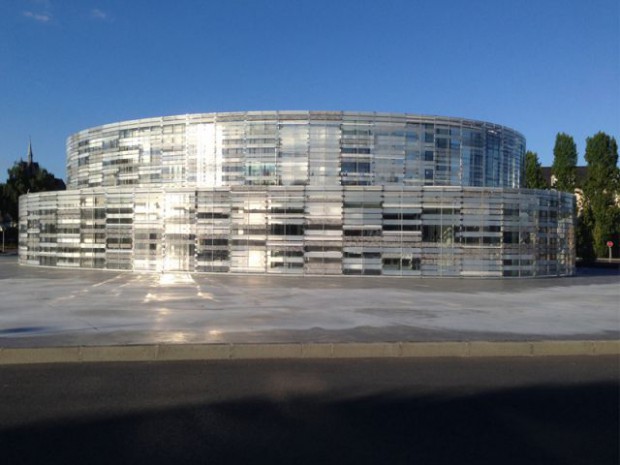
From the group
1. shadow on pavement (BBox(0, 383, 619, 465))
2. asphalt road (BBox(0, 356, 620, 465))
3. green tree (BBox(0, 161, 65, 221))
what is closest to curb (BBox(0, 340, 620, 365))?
asphalt road (BBox(0, 356, 620, 465))

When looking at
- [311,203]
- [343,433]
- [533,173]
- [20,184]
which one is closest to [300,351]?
[343,433]

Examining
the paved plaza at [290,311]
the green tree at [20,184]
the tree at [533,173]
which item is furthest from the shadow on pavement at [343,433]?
the green tree at [20,184]

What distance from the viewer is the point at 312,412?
18.4 ft

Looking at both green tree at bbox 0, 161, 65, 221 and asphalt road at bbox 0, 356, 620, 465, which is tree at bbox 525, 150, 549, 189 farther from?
green tree at bbox 0, 161, 65, 221

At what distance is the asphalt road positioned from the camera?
455 centimetres

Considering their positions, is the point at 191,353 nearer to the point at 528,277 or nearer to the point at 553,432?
the point at 553,432

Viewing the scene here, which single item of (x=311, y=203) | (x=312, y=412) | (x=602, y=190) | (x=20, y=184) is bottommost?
(x=312, y=412)

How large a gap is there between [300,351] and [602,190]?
170 feet

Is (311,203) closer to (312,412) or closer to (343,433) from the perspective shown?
(312,412)

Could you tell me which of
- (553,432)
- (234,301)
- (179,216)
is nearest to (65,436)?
(553,432)

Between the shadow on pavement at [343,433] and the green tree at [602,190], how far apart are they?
49530 mm

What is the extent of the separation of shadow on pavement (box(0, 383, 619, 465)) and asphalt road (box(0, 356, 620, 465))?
2 centimetres

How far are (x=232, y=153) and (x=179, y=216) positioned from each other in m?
3.83

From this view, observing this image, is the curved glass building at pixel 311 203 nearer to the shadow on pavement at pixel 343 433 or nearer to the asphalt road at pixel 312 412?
the asphalt road at pixel 312 412
